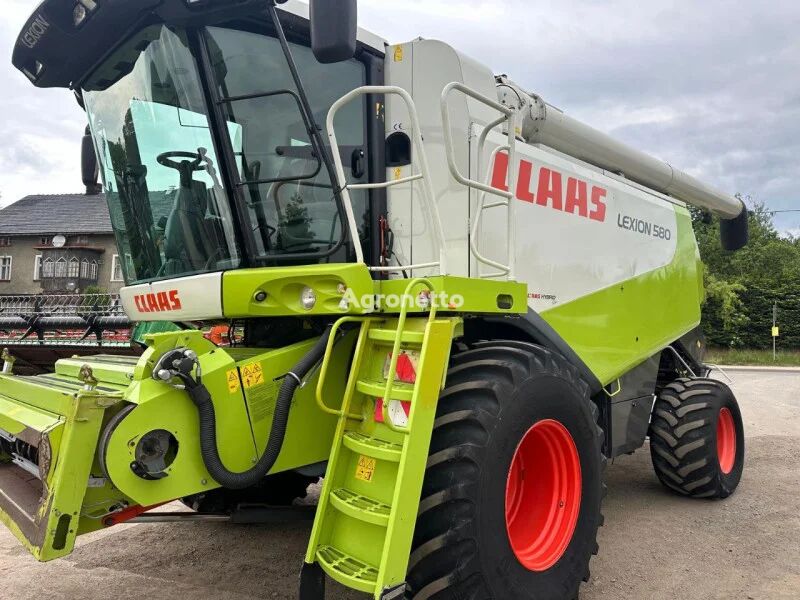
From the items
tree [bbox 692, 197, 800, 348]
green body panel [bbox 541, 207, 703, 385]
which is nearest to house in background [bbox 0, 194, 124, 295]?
tree [bbox 692, 197, 800, 348]

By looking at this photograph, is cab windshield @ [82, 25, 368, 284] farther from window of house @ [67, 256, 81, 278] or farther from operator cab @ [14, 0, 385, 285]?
window of house @ [67, 256, 81, 278]

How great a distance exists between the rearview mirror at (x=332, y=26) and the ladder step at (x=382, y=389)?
1.29 m

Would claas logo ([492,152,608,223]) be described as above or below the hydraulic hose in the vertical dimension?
above

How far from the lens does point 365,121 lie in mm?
3242

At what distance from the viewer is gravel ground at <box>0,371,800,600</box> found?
327 cm

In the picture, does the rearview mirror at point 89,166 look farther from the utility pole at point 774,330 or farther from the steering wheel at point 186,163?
the utility pole at point 774,330

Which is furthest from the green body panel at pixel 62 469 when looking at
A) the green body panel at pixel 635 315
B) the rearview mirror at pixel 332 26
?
the green body panel at pixel 635 315

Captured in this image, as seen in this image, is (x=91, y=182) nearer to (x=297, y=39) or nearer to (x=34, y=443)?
(x=297, y=39)

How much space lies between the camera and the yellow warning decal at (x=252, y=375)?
262 cm

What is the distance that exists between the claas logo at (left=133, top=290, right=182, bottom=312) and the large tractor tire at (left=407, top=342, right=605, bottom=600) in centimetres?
140

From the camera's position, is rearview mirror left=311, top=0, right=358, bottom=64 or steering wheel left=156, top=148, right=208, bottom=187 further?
steering wheel left=156, top=148, right=208, bottom=187

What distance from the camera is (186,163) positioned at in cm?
304

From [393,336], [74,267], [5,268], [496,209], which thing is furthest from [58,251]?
[393,336]

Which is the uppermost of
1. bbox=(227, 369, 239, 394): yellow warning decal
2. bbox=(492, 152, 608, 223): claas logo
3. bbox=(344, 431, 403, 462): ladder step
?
bbox=(492, 152, 608, 223): claas logo
